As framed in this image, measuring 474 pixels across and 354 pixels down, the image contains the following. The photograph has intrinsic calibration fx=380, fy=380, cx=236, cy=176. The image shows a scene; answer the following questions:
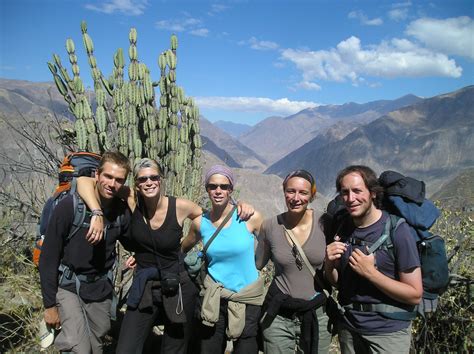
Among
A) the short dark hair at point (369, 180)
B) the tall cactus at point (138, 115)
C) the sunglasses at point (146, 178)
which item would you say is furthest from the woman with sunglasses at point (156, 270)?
the tall cactus at point (138, 115)

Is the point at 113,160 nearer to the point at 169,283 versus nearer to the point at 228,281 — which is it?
the point at 169,283

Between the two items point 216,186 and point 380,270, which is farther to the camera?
point 216,186

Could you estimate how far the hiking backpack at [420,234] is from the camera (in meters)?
2.14

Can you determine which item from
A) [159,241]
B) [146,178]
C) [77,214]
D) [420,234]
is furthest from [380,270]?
[77,214]

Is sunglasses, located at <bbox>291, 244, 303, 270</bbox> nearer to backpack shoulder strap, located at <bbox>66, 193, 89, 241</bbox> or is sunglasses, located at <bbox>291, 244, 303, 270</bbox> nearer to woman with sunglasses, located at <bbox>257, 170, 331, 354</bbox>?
woman with sunglasses, located at <bbox>257, 170, 331, 354</bbox>

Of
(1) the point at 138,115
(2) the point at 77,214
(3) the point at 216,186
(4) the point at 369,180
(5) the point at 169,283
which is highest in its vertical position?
(1) the point at 138,115

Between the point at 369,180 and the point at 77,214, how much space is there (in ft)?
6.07

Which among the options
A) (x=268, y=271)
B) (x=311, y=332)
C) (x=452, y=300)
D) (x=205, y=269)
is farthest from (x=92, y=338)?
(x=268, y=271)

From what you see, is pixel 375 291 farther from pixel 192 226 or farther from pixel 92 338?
pixel 92 338

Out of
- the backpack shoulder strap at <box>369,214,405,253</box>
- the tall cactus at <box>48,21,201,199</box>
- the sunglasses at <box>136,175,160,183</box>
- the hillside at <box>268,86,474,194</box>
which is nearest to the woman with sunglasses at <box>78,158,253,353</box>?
the sunglasses at <box>136,175,160,183</box>

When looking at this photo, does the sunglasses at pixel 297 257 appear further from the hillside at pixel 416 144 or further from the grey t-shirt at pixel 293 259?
the hillside at pixel 416 144

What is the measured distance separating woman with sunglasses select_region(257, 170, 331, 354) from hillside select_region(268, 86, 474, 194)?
236ft

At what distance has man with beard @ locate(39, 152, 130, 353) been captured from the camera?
245 cm

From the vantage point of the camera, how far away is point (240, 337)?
2723mm
